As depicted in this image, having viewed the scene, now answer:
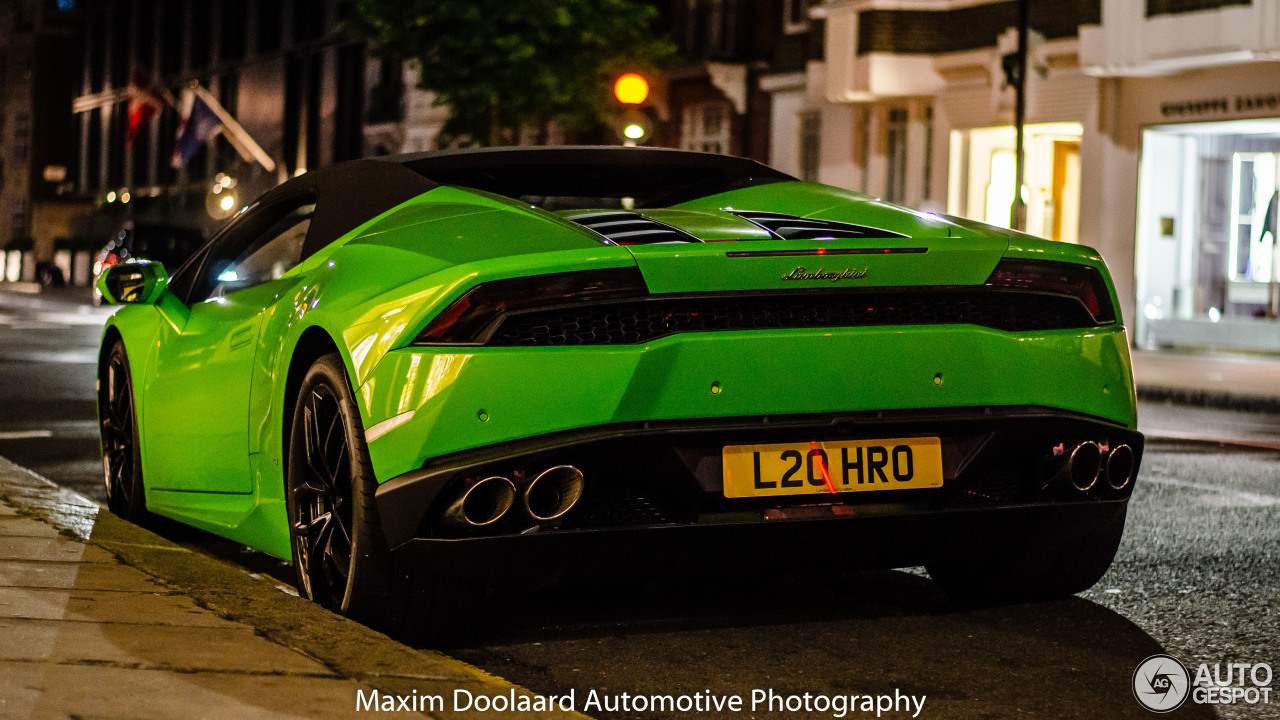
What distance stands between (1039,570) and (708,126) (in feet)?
98.0

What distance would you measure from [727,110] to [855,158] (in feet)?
14.4

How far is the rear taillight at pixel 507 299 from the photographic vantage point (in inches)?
167

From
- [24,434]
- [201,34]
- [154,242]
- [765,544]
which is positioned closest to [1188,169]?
[154,242]

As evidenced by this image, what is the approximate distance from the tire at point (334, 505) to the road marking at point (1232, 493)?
14.4 feet

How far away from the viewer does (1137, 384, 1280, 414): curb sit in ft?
52.0

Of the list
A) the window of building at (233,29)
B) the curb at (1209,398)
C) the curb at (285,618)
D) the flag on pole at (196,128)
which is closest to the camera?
the curb at (285,618)

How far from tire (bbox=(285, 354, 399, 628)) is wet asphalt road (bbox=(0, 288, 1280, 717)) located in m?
0.29

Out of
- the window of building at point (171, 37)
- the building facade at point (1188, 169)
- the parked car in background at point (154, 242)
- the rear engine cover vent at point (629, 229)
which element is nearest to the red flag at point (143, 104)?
the window of building at point (171, 37)

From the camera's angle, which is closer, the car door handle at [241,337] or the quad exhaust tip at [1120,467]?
the quad exhaust tip at [1120,467]

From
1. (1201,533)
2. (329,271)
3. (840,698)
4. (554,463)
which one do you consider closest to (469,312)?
(554,463)

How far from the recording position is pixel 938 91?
28.5 meters

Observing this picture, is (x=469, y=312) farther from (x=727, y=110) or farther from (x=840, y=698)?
(x=727, y=110)

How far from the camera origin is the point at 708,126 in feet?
114

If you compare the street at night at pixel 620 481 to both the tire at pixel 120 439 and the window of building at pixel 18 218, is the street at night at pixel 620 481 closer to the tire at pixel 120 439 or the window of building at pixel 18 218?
the tire at pixel 120 439
